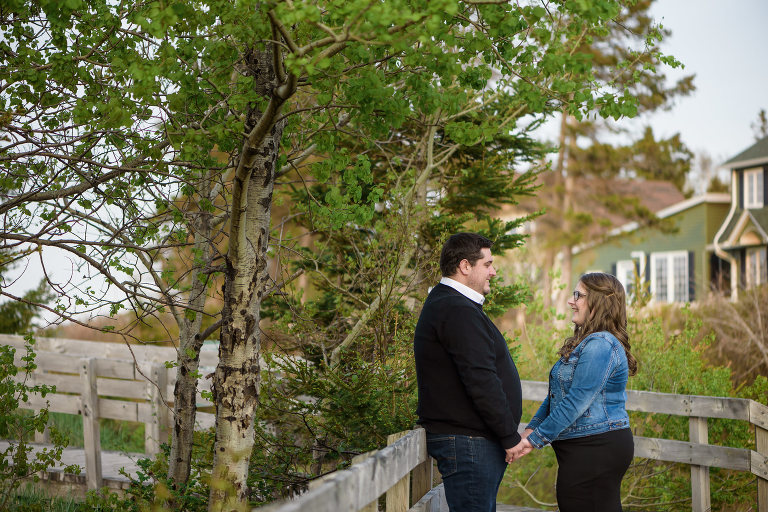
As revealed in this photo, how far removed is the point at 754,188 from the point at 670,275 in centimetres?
561

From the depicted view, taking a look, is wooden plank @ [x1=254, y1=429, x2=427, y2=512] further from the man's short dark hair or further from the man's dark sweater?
the man's short dark hair

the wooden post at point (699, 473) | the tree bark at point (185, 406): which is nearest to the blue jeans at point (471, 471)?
the tree bark at point (185, 406)

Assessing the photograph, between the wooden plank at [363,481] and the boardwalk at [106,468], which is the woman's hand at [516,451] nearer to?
the wooden plank at [363,481]

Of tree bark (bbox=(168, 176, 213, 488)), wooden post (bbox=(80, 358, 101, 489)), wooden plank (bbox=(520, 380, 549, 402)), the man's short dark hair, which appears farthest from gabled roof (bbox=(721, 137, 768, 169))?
the man's short dark hair

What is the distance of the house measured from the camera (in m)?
26.4

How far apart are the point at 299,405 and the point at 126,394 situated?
12.1ft

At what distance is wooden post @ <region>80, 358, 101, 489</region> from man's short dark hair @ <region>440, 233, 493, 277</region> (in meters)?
5.66

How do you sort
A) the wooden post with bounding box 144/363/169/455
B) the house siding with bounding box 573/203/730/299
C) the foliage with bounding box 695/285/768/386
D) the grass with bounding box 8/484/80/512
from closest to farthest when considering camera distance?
the grass with bounding box 8/484/80/512 < the wooden post with bounding box 144/363/169/455 < the foliage with bounding box 695/285/768/386 < the house siding with bounding box 573/203/730/299

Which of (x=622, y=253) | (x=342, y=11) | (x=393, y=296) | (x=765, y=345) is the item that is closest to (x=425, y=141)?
(x=393, y=296)

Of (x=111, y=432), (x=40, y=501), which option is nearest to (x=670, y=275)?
(x=111, y=432)

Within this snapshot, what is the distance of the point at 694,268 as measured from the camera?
3000 centimetres

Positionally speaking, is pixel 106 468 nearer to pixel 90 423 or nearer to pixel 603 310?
pixel 90 423

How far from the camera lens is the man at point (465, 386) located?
3.93 meters

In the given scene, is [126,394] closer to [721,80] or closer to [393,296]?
[393,296]
